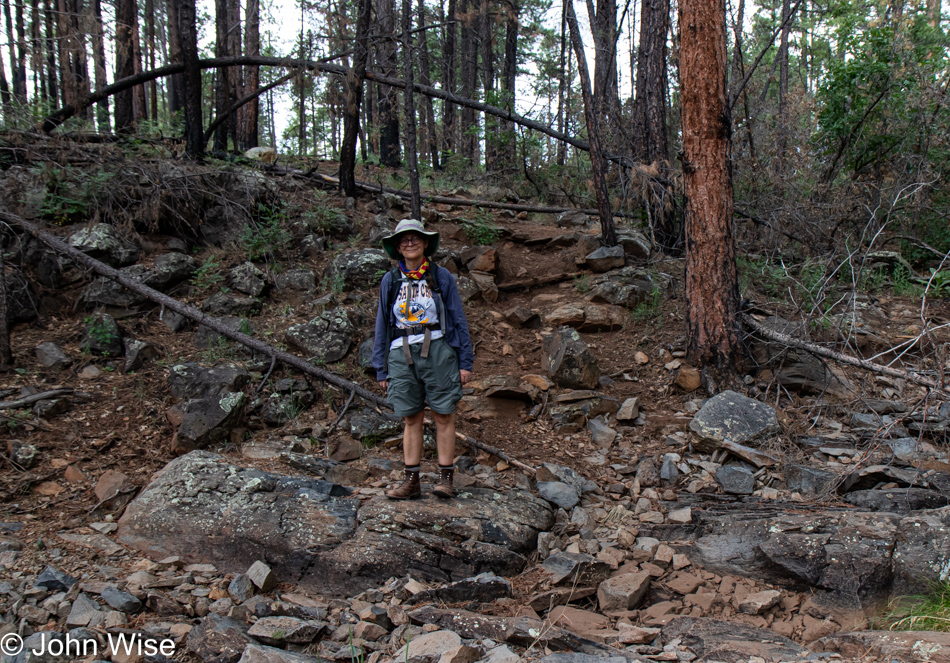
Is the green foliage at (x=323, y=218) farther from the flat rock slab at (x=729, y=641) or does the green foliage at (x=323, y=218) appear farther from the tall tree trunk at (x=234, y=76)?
the flat rock slab at (x=729, y=641)

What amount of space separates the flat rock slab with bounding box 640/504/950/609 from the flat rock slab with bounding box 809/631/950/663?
0.50 metres

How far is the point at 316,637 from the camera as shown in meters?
3.07

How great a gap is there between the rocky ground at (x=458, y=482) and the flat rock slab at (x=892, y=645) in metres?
0.02

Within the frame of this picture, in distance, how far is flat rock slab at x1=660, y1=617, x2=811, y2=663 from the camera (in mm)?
2760

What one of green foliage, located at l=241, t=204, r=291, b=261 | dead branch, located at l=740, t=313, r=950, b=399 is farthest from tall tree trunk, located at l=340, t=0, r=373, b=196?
dead branch, located at l=740, t=313, r=950, b=399

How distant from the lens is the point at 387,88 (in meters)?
10.5

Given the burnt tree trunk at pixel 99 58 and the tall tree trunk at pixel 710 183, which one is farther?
the burnt tree trunk at pixel 99 58

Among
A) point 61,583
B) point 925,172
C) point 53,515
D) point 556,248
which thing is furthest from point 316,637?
point 925,172

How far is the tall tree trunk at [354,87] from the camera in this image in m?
8.12

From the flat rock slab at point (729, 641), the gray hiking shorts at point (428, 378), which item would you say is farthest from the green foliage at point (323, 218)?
the flat rock slab at point (729, 641)

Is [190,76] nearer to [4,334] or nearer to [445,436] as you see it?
[4,334]

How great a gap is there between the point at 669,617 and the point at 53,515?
4259mm

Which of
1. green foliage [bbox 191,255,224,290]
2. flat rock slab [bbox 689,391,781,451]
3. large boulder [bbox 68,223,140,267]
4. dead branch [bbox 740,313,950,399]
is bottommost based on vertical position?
flat rock slab [bbox 689,391,781,451]

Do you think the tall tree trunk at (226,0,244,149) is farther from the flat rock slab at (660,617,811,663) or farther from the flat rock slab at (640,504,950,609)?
the flat rock slab at (660,617,811,663)
